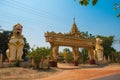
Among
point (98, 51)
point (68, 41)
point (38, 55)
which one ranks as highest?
point (68, 41)

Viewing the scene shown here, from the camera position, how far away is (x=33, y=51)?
24656 mm

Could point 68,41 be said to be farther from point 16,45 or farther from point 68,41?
point 16,45

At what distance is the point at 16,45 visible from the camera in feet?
79.6

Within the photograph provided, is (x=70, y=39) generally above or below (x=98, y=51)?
above

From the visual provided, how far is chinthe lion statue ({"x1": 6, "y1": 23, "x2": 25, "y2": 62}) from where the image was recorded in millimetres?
23812

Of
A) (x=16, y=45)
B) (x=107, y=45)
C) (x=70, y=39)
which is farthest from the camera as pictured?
(x=107, y=45)

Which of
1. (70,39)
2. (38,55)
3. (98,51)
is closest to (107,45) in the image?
(98,51)

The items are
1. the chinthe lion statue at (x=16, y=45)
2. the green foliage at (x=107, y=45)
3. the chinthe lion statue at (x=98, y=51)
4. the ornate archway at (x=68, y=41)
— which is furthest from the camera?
the green foliage at (x=107, y=45)

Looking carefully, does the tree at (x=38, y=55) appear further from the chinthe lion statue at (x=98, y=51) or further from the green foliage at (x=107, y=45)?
the green foliage at (x=107, y=45)

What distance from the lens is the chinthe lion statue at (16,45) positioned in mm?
23812

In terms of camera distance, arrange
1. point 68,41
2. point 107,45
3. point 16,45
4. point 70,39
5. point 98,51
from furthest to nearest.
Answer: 1. point 107,45
2. point 98,51
3. point 70,39
4. point 68,41
5. point 16,45

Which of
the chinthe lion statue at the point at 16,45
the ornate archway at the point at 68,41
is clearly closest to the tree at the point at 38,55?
the chinthe lion statue at the point at 16,45

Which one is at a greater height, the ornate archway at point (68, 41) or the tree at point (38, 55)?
the ornate archway at point (68, 41)

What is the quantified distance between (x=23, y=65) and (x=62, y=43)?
8821 millimetres
